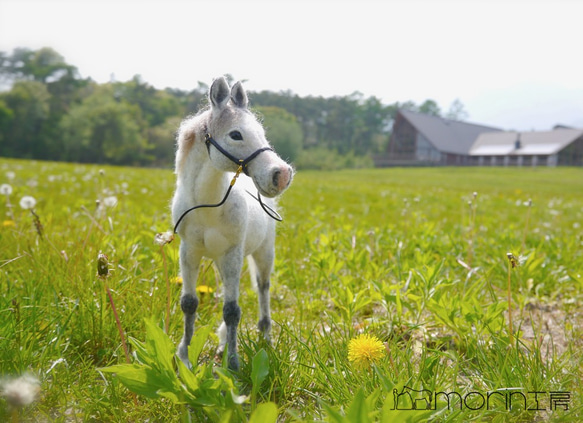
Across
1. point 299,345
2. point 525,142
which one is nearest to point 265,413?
point 299,345

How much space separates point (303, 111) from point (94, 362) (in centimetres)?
6502

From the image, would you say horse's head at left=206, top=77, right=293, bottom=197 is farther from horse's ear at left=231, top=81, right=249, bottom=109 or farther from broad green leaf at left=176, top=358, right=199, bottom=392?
broad green leaf at left=176, top=358, right=199, bottom=392

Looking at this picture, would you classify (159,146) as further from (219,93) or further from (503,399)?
(503,399)

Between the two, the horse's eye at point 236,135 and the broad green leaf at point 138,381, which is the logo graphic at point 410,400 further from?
the horse's eye at point 236,135

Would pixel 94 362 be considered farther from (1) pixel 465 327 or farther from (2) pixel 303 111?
(2) pixel 303 111

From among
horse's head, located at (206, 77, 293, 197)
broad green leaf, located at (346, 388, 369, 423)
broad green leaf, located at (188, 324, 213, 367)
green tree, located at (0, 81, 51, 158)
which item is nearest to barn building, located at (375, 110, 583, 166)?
green tree, located at (0, 81, 51, 158)

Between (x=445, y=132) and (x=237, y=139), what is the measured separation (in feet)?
216

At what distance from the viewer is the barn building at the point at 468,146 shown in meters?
54.0

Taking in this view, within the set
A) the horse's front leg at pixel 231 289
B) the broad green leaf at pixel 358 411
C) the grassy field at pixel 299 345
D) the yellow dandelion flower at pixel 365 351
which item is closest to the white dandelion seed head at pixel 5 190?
the grassy field at pixel 299 345

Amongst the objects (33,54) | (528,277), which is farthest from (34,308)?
(33,54)

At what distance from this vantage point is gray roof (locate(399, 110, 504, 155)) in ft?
194

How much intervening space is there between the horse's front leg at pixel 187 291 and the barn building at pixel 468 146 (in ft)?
192

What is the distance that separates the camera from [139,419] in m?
1.89

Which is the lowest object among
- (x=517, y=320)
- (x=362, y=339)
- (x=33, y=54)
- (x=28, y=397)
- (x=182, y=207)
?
(x=517, y=320)
